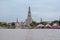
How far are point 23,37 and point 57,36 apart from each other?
2.20 feet

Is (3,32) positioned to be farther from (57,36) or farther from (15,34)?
(57,36)

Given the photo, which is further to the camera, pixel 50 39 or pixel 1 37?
pixel 1 37

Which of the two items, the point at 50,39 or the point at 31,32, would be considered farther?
the point at 31,32

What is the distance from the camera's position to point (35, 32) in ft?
12.7

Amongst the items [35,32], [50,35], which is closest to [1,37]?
[35,32]

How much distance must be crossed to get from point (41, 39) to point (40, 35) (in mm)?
107

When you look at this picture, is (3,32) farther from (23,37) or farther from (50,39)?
(50,39)

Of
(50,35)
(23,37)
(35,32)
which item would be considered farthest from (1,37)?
(50,35)

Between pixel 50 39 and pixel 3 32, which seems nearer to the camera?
pixel 50 39

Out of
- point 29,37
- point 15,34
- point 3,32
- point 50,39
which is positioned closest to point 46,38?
point 50,39

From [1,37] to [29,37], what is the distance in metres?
0.58

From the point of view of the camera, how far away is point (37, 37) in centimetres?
383

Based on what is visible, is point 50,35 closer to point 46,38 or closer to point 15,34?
Result: point 46,38

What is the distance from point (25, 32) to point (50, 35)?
503 mm
